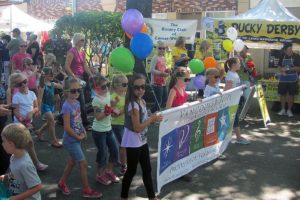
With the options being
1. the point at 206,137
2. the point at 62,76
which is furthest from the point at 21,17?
the point at 206,137

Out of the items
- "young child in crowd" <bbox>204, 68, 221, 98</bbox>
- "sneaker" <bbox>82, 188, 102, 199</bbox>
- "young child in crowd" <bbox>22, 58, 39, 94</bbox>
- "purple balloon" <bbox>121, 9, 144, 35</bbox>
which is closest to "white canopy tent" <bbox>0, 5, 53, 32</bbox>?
"young child in crowd" <bbox>22, 58, 39, 94</bbox>

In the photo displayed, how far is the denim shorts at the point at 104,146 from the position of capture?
5.33m

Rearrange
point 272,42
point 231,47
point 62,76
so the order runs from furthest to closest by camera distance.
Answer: point 272,42 < point 231,47 < point 62,76

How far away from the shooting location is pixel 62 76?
9000 millimetres

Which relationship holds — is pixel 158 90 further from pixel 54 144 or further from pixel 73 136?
pixel 73 136

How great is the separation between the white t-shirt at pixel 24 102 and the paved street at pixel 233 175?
3.13 feet

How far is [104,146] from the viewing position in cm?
539

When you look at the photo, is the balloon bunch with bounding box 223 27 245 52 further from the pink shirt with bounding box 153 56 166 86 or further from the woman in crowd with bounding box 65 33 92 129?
the woman in crowd with bounding box 65 33 92 129

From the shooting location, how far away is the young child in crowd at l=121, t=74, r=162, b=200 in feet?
15.0

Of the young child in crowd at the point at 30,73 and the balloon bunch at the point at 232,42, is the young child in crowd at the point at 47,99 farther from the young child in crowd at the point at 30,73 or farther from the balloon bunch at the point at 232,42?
the balloon bunch at the point at 232,42

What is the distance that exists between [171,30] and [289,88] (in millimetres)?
4312

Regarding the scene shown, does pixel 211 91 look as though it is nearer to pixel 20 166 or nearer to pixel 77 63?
pixel 77 63

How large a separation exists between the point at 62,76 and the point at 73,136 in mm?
4283

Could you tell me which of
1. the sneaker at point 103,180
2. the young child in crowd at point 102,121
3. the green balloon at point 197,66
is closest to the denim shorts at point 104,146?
the young child in crowd at point 102,121
